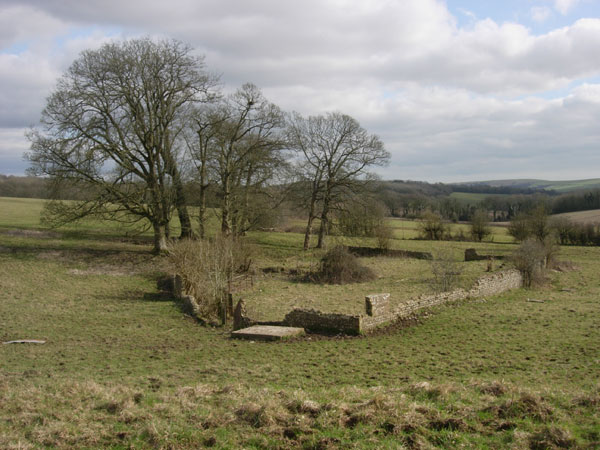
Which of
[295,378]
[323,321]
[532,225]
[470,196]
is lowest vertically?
[323,321]

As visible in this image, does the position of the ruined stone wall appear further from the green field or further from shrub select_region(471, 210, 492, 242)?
the green field

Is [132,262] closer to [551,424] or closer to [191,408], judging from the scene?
[191,408]

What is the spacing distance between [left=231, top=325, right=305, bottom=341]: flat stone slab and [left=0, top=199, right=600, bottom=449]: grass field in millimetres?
495

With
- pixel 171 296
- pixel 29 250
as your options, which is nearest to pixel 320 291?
pixel 171 296

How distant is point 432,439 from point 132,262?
2627cm

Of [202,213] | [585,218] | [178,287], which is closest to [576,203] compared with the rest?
[585,218]

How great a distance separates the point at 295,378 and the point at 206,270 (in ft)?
31.8

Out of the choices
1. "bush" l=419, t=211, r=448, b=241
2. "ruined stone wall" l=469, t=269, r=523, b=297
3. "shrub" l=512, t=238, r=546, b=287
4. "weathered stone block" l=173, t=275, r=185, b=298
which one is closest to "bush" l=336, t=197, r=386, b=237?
"shrub" l=512, t=238, r=546, b=287

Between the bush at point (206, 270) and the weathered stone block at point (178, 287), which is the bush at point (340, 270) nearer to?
the bush at point (206, 270)

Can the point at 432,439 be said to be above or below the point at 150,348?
above

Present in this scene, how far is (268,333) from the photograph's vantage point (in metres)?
13.2

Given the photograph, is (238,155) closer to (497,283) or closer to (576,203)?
(497,283)

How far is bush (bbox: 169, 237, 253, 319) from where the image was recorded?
57.4 feet

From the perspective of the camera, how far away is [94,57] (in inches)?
1096
